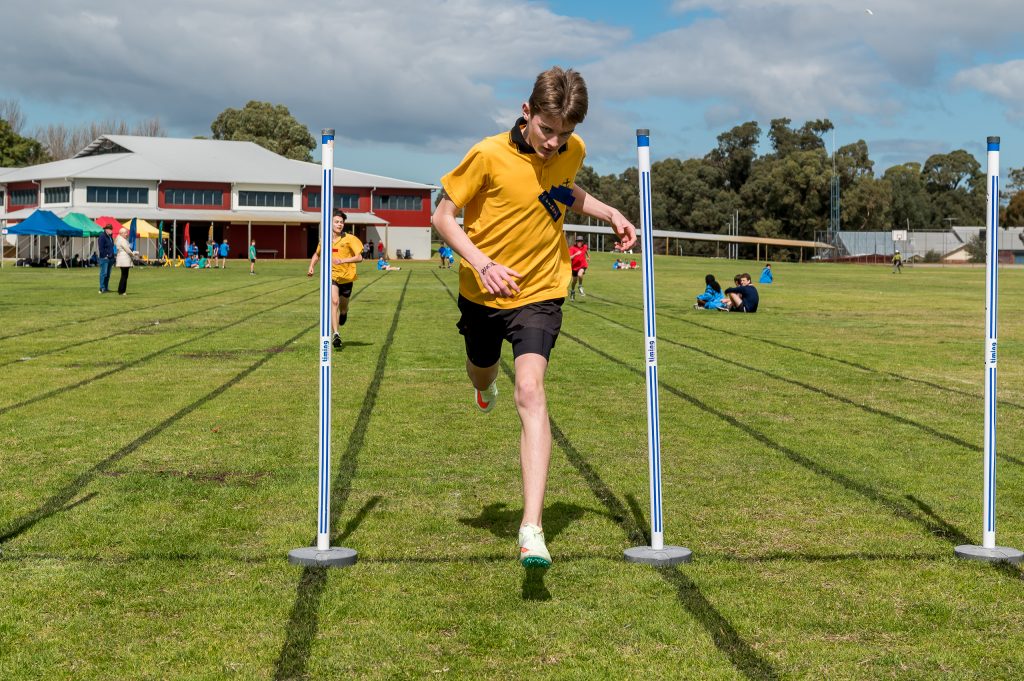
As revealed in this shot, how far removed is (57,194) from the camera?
83.1m

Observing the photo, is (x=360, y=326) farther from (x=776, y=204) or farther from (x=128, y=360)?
(x=776, y=204)

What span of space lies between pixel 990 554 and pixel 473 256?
2.81 metres

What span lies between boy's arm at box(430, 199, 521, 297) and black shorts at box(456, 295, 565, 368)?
248 mm

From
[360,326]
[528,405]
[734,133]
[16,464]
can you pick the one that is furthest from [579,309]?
[734,133]

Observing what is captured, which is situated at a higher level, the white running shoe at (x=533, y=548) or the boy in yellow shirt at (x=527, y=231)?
the boy in yellow shirt at (x=527, y=231)

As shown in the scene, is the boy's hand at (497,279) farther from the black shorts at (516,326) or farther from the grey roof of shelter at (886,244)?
the grey roof of shelter at (886,244)

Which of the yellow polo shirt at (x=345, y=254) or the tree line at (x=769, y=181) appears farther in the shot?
the tree line at (x=769, y=181)

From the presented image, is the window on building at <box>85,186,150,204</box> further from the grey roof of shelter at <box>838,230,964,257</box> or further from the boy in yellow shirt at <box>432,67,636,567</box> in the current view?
the boy in yellow shirt at <box>432,67,636,567</box>

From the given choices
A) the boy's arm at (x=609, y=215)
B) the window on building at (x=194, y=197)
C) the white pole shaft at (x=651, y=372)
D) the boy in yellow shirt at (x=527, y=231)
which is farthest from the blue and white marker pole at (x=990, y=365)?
the window on building at (x=194, y=197)

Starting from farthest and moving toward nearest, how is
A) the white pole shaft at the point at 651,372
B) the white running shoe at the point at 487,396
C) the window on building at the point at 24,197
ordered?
the window on building at the point at 24,197
the white running shoe at the point at 487,396
the white pole shaft at the point at 651,372

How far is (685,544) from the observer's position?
5.89m

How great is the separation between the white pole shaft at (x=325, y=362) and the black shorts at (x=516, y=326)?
0.68 m

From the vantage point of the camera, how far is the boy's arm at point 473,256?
5.28 meters

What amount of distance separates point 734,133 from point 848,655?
135 metres
